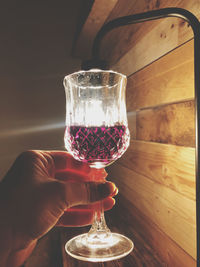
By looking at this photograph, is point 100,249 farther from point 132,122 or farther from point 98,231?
point 132,122

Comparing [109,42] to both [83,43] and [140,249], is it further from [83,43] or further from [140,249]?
[140,249]

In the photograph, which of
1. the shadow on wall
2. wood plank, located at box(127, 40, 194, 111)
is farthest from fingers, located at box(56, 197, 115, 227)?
the shadow on wall

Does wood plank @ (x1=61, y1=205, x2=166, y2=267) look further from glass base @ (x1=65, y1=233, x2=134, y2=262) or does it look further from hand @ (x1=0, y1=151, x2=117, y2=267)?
hand @ (x1=0, y1=151, x2=117, y2=267)

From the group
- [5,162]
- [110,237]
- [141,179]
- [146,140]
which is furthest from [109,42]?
[5,162]

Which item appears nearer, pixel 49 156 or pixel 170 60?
pixel 170 60

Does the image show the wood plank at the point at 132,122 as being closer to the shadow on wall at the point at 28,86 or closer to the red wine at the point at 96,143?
the red wine at the point at 96,143

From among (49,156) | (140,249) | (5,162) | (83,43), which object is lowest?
(140,249)
